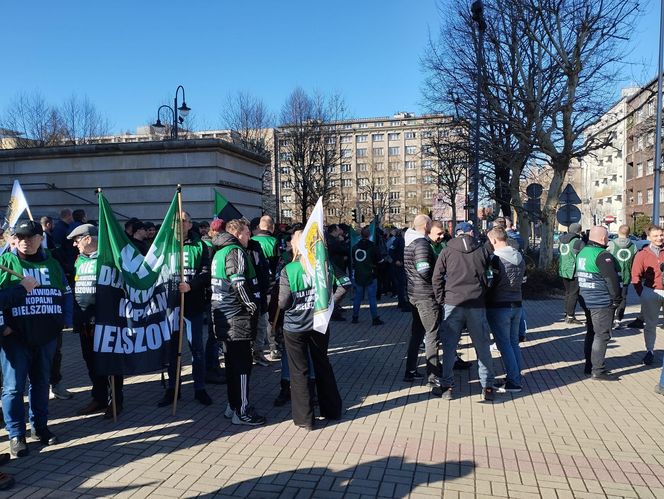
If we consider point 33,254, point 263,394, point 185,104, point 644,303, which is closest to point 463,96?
point 185,104

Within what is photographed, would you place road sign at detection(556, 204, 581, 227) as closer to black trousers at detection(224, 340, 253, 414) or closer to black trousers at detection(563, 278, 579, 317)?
black trousers at detection(563, 278, 579, 317)

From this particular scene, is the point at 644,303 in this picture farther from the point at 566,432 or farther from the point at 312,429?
the point at 312,429

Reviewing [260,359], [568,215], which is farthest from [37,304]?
[568,215]

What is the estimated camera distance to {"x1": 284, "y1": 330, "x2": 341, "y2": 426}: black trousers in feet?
16.5

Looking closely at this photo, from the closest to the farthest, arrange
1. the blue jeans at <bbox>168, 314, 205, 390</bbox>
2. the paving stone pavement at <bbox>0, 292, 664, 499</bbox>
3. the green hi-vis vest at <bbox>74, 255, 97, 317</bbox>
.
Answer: the paving stone pavement at <bbox>0, 292, 664, 499</bbox> < the green hi-vis vest at <bbox>74, 255, 97, 317</bbox> < the blue jeans at <bbox>168, 314, 205, 390</bbox>

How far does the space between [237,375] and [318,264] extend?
1427 mm

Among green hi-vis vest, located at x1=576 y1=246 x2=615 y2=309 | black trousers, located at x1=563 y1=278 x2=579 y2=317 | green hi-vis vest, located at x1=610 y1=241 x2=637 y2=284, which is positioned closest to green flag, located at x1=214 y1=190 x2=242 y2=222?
green hi-vis vest, located at x1=576 y1=246 x2=615 y2=309

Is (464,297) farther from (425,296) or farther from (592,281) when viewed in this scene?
(592,281)

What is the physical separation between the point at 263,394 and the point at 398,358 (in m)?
2.49

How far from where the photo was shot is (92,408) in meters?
5.59

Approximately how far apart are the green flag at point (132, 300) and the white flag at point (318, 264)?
1.51 meters

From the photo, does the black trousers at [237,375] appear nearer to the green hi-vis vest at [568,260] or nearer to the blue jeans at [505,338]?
the blue jeans at [505,338]

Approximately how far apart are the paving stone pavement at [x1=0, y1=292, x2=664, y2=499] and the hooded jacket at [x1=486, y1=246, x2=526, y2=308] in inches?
45.4

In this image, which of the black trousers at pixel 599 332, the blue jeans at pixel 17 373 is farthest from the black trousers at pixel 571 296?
the blue jeans at pixel 17 373
